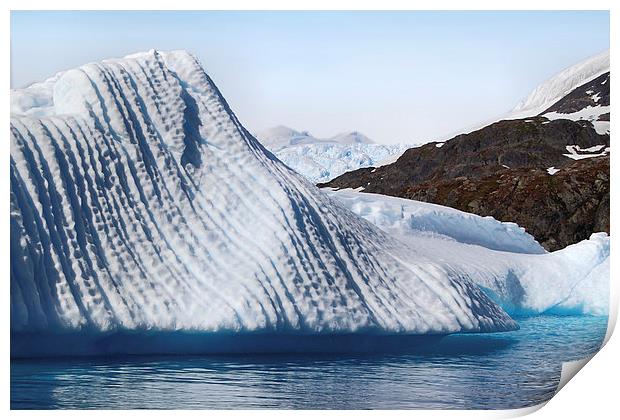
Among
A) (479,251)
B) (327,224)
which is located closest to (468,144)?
(479,251)

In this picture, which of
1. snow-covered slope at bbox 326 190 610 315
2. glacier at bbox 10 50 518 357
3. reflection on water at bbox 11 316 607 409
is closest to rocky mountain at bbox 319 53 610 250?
snow-covered slope at bbox 326 190 610 315

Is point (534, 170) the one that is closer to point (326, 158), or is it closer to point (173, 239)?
point (326, 158)

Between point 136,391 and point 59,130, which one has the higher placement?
point 59,130

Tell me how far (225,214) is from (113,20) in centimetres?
270

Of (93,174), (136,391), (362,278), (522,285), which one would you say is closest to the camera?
(136,391)

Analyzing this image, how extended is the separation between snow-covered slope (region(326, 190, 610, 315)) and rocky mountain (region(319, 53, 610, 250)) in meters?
12.8

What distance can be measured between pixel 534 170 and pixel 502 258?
31.3 m

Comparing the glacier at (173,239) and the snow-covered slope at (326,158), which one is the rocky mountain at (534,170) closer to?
the snow-covered slope at (326,158)

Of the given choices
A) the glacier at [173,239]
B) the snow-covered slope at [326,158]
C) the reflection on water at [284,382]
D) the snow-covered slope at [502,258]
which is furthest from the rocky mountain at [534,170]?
the reflection on water at [284,382]

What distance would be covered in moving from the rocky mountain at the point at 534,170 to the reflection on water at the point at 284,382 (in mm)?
20803

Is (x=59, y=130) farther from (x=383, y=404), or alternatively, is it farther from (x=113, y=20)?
(x=383, y=404)

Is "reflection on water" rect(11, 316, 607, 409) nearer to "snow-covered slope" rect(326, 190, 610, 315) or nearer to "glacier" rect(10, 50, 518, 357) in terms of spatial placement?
"glacier" rect(10, 50, 518, 357)

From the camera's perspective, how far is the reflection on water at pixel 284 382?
10547 millimetres
